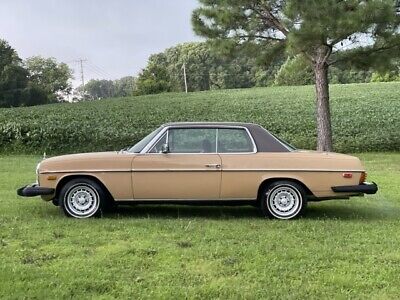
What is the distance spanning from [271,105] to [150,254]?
1022 inches

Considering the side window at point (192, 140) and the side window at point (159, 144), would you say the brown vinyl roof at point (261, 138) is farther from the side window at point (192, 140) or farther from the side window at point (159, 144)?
the side window at point (159, 144)

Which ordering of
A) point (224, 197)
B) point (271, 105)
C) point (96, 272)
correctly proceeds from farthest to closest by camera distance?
point (271, 105), point (224, 197), point (96, 272)

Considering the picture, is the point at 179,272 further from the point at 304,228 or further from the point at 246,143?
the point at 246,143

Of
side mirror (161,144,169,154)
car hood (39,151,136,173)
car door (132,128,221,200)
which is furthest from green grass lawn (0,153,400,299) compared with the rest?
side mirror (161,144,169,154)

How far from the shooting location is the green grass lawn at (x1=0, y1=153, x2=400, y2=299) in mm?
4652

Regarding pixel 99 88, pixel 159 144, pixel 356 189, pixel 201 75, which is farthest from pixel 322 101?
pixel 99 88

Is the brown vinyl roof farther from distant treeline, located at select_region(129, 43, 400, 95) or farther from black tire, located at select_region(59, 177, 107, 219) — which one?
distant treeline, located at select_region(129, 43, 400, 95)

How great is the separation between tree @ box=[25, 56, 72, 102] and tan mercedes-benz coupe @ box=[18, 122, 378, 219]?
67.9 metres

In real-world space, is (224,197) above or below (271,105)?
below

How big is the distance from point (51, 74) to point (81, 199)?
73.6m

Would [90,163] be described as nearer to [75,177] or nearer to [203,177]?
[75,177]

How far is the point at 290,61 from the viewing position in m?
18.4

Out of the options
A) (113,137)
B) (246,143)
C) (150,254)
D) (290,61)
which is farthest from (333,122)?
(150,254)

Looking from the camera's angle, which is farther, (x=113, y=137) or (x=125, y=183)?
(x=113, y=137)
